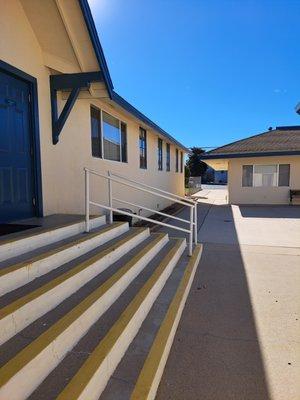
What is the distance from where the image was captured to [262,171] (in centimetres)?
1675

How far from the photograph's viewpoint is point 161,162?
14891 mm

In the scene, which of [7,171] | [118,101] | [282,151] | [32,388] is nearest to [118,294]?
[32,388]

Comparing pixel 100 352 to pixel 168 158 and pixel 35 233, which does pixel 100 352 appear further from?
pixel 168 158

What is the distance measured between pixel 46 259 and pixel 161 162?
39.6ft

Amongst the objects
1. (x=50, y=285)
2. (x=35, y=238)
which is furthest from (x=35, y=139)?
(x=50, y=285)

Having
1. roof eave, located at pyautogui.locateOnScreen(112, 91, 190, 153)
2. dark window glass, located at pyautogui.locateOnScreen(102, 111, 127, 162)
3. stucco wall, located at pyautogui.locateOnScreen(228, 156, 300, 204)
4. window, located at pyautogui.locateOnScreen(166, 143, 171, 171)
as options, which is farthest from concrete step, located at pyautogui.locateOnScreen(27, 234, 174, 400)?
stucco wall, located at pyautogui.locateOnScreen(228, 156, 300, 204)

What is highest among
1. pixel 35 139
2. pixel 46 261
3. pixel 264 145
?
pixel 264 145

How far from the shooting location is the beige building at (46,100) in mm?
4465

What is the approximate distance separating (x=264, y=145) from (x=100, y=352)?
16594 mm

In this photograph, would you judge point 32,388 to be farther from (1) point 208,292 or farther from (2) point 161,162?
(2) point 161,162

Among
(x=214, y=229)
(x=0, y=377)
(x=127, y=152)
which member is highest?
(x=127, y=152)

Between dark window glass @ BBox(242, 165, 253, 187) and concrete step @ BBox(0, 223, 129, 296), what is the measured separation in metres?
13.7

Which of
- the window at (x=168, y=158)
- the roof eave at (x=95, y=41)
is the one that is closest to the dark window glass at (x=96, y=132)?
the roof eave at (x=95, y=41)

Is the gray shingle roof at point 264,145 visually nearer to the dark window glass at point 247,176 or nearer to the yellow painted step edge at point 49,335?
the dark window glass at point 247,176
